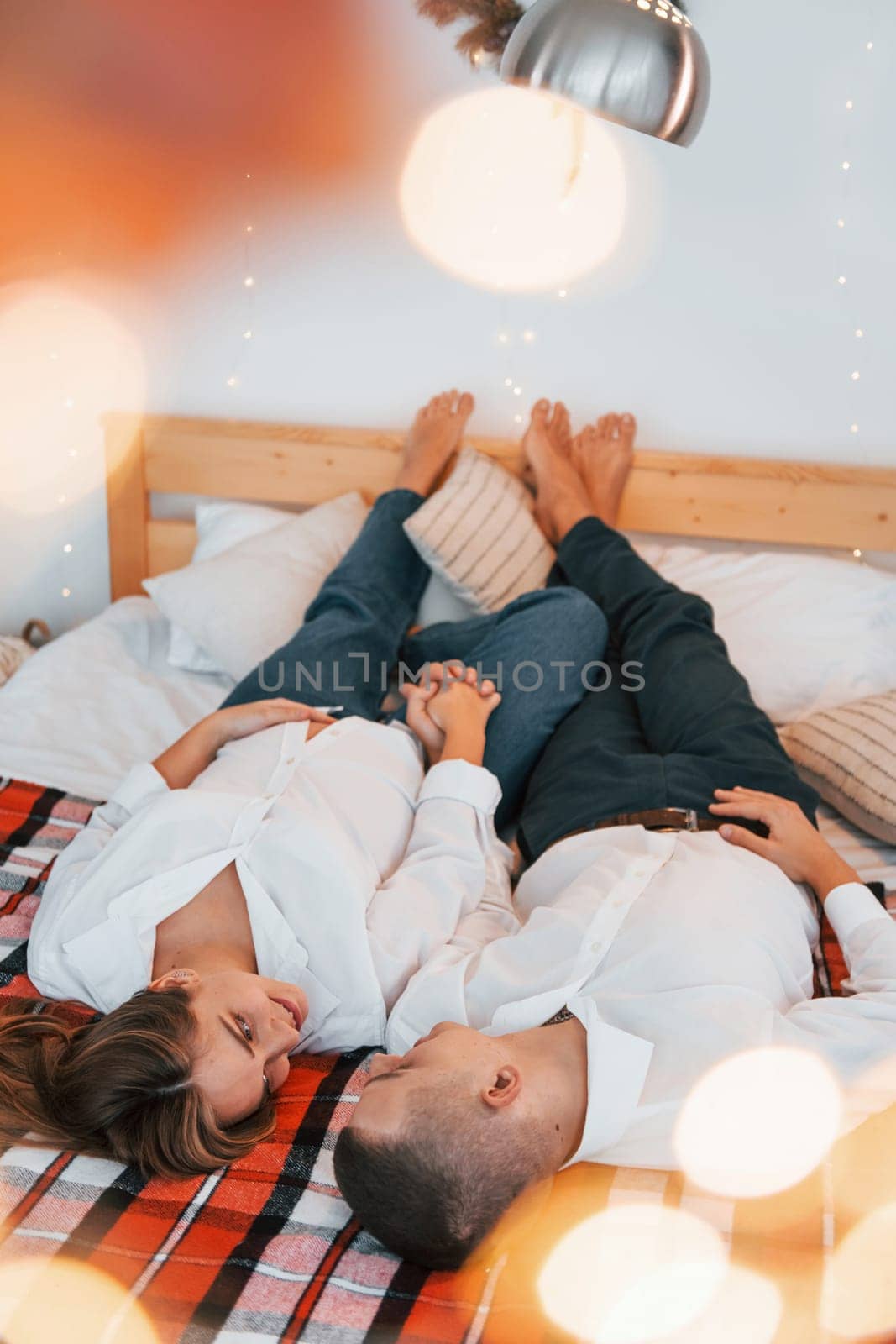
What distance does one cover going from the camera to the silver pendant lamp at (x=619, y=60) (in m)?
1.15

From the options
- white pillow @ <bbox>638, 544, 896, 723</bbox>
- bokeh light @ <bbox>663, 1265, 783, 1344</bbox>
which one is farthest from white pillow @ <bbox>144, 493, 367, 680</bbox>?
bokeh light @ <bbox>663, 1265, 783, 1344</bbox>

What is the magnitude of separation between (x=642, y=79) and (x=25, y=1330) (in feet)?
4.45

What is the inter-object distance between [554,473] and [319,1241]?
160 cm

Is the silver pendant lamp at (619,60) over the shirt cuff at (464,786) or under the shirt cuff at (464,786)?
over

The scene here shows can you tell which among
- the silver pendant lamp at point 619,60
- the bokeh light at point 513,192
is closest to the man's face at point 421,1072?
the silver pendant lamp at point 619,60

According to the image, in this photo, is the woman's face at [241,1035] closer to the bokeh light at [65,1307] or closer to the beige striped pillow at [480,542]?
the bokeh light at [65,1307]

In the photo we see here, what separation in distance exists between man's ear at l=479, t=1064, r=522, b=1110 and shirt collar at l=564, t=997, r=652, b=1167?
3.6 inches

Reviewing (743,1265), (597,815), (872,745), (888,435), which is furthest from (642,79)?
(888,435)

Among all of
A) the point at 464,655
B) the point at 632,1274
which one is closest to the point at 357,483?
the point at 464,655

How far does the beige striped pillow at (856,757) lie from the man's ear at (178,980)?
1076 mm

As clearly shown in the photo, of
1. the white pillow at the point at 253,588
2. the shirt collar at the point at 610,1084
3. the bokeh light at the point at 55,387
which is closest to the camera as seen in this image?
the shirt collar at the point at 610,1084

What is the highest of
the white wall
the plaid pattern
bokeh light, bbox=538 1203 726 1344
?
the white wall

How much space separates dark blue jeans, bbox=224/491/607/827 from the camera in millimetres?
1812

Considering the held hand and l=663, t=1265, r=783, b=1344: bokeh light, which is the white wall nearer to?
the held hand
